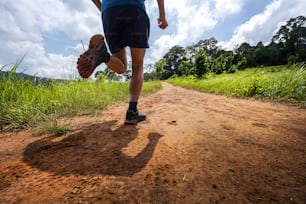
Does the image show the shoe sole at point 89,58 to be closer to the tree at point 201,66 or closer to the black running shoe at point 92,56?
the black running shoe at point 92,56

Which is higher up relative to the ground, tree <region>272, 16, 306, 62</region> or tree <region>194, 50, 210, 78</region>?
tree <region>272, 16, 306, 62</region>

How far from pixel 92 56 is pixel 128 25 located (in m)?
0.47

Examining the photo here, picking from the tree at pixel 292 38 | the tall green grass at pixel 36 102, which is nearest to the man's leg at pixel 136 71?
the tall green grass at pixel 36 102

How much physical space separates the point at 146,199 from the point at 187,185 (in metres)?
0.19

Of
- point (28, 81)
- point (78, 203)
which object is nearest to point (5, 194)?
point (78, 203)

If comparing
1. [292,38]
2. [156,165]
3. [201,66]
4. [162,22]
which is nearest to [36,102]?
[162,22]

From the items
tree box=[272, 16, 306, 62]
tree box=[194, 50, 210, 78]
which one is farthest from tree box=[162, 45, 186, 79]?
tree box=[194, 50, 210, 78]

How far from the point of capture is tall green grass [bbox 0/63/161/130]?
5.69 ft

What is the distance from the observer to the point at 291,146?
46.7 inches

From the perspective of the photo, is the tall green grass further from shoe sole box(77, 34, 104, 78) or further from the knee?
the knee

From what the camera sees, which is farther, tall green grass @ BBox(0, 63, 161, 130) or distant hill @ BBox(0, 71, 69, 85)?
distant hill @ BBox(0, 71, 69, 85)

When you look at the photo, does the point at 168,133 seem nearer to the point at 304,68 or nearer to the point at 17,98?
the point at 17,98

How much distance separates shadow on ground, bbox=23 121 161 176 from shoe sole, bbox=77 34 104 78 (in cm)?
54

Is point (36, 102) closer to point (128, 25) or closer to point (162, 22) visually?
point (128, 25)
